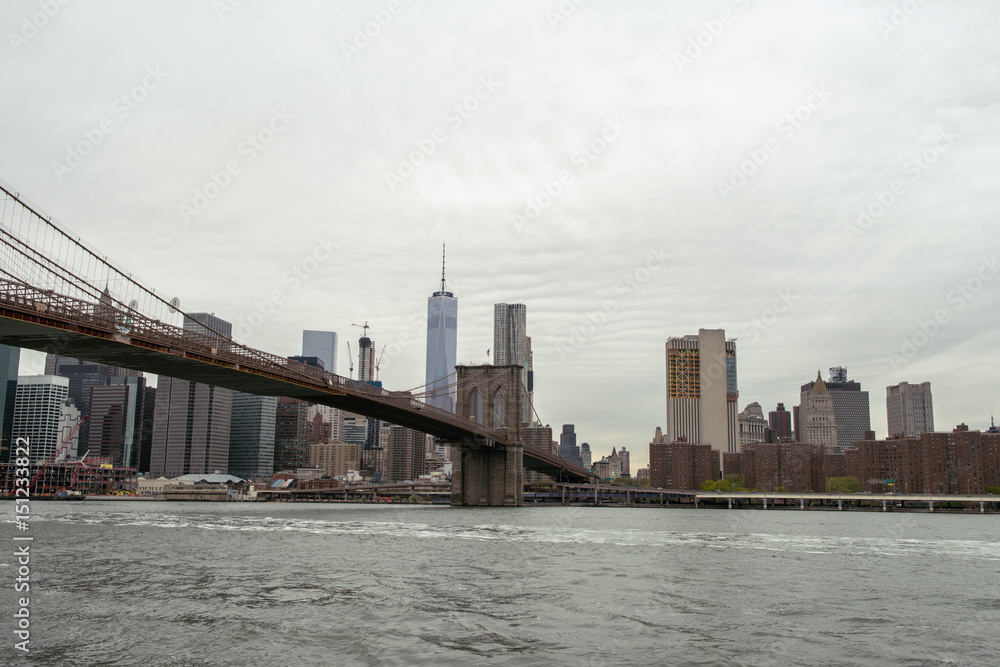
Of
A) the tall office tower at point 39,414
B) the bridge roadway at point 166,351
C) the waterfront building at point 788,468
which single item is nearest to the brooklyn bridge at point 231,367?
the bridge roadway at point 166,351

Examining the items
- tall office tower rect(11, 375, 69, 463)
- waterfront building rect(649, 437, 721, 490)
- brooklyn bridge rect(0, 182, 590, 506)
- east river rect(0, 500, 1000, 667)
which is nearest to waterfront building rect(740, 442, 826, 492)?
waterfront building rect(649, 437, 721, 490)

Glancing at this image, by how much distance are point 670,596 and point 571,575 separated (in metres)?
5.01

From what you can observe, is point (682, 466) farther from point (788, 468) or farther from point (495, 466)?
point (495, 466)

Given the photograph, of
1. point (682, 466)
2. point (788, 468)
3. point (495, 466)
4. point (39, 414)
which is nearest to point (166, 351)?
point (495, 466)

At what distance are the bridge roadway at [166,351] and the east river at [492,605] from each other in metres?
10.9

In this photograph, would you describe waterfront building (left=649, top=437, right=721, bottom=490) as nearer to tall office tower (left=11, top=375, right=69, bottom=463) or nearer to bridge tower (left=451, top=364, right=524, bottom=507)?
bridge tower (left=451, top=364, right=524, bottom=507)

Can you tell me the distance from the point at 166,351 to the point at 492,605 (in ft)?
113

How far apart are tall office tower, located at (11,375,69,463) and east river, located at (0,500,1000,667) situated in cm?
17081

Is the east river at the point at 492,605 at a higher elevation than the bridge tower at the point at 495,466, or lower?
lower

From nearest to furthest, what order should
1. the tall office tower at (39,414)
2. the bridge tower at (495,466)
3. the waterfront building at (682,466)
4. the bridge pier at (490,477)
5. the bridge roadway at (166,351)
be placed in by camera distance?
1. the bridge roadway at (166,351)
2. the bridge tower at (495,466)
3. the bridge pier at (490,477)
4. the waterfront building at (682,466)
5. the tall office tower at (39,414)

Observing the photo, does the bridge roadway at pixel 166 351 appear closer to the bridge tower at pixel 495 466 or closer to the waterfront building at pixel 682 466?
the bridge tower at pixel 495 466

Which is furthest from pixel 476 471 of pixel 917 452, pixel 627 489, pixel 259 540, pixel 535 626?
pixel 917 452

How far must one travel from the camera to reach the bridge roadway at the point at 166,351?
40.6 metres

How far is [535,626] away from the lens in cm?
1838
